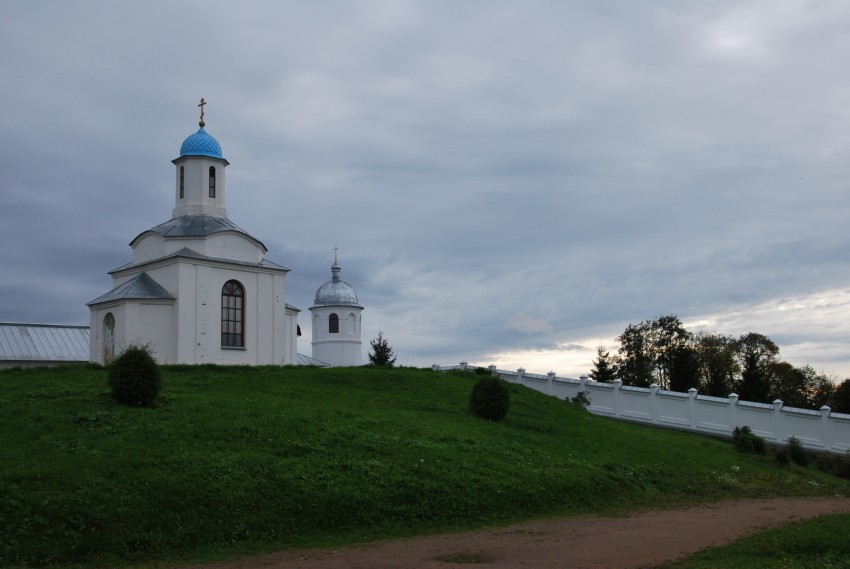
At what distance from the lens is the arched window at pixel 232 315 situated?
27734mm

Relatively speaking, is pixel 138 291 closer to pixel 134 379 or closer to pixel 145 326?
pixel 145 326

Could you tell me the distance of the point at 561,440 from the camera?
2028 centimetres

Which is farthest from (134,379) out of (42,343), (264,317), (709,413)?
(42,343)

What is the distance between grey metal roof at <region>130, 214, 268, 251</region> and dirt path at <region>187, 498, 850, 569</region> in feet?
58.8

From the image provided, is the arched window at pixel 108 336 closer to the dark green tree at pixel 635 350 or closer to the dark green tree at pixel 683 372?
the dark green tree at pixel 683 372

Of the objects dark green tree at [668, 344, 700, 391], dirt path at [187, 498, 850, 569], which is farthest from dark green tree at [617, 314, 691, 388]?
dirt path at [187, 498, 850, 569]

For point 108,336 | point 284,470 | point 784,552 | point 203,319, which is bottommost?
point 784,552

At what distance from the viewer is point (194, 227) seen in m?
28.4

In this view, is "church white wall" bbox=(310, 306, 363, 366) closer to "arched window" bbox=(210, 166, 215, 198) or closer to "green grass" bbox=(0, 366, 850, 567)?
"arched window" bbox=(210, 166, 215, 198)

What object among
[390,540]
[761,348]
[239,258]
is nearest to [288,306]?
[239,258]

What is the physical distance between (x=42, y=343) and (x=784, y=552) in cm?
3144

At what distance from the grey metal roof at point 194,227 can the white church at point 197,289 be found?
35mm

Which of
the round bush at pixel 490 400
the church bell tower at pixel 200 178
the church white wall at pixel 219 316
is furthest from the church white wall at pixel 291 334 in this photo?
the round bush at pixel 490 400

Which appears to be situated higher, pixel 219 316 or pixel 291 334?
pixel 219 316
